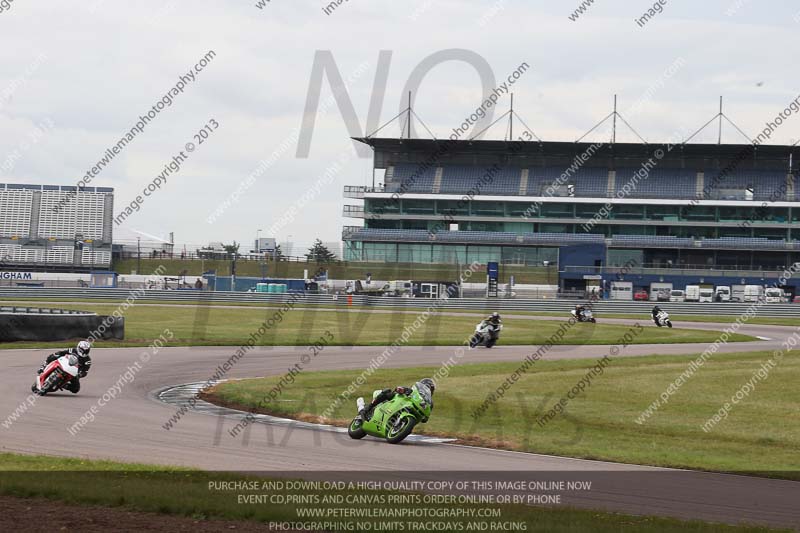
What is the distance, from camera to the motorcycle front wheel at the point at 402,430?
16.0m

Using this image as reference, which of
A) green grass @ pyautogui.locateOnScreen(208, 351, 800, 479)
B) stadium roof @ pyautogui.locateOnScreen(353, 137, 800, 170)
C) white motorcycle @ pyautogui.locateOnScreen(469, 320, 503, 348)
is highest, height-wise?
stadium roof @ pyautogui.locateOnScreen(353, 137, 800, 170)

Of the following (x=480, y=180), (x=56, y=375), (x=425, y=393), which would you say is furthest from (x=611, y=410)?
(x=480, y=180)

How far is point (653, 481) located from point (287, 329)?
110 ft

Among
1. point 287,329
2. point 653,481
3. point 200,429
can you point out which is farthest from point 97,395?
point 287,329

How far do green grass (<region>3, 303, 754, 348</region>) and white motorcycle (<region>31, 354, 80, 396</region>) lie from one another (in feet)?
41.8

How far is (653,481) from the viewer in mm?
13188

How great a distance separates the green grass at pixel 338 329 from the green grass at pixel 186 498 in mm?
22763

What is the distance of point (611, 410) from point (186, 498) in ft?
41.1

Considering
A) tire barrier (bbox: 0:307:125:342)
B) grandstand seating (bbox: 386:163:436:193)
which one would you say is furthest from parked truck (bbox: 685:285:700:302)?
tire barrier (bbox: 0:307:125:342)

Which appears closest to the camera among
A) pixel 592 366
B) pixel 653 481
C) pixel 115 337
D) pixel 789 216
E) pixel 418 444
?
pixel 653 481

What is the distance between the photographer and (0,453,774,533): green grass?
9742 millimetres

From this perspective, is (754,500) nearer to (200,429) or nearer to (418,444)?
(418,444)

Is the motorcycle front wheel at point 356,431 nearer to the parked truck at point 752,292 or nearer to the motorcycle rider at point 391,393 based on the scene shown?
the motorcycle rider at point 391,393

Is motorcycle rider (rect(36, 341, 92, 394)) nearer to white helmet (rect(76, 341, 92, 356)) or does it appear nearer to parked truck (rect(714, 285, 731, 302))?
white helmet (rect(76, 341, 92, 356))
